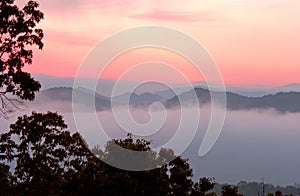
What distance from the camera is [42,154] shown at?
42.8 metres

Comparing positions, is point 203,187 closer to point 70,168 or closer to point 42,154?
point 70,168

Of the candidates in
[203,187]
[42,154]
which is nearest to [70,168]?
[42,154]

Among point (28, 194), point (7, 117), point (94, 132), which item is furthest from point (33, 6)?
point (28, 194)

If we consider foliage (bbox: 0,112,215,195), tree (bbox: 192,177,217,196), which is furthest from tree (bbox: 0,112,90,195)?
tree (bbox: 192,177,217,196)

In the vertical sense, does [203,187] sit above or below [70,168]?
below

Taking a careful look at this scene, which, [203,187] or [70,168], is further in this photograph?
[70,168]

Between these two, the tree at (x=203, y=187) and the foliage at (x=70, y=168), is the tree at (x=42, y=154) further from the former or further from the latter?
the tree at (x=203, y=187)

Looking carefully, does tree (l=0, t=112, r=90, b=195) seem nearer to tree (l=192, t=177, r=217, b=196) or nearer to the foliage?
the foliage

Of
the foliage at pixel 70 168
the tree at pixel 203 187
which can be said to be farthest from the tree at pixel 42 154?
the tree at pixel 203 187

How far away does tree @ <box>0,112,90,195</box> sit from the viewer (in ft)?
138

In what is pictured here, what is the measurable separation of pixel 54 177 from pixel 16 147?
4.19m

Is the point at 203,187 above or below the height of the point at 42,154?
below

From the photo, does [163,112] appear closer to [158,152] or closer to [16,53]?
[158,152]

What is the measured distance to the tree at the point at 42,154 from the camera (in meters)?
42.1
